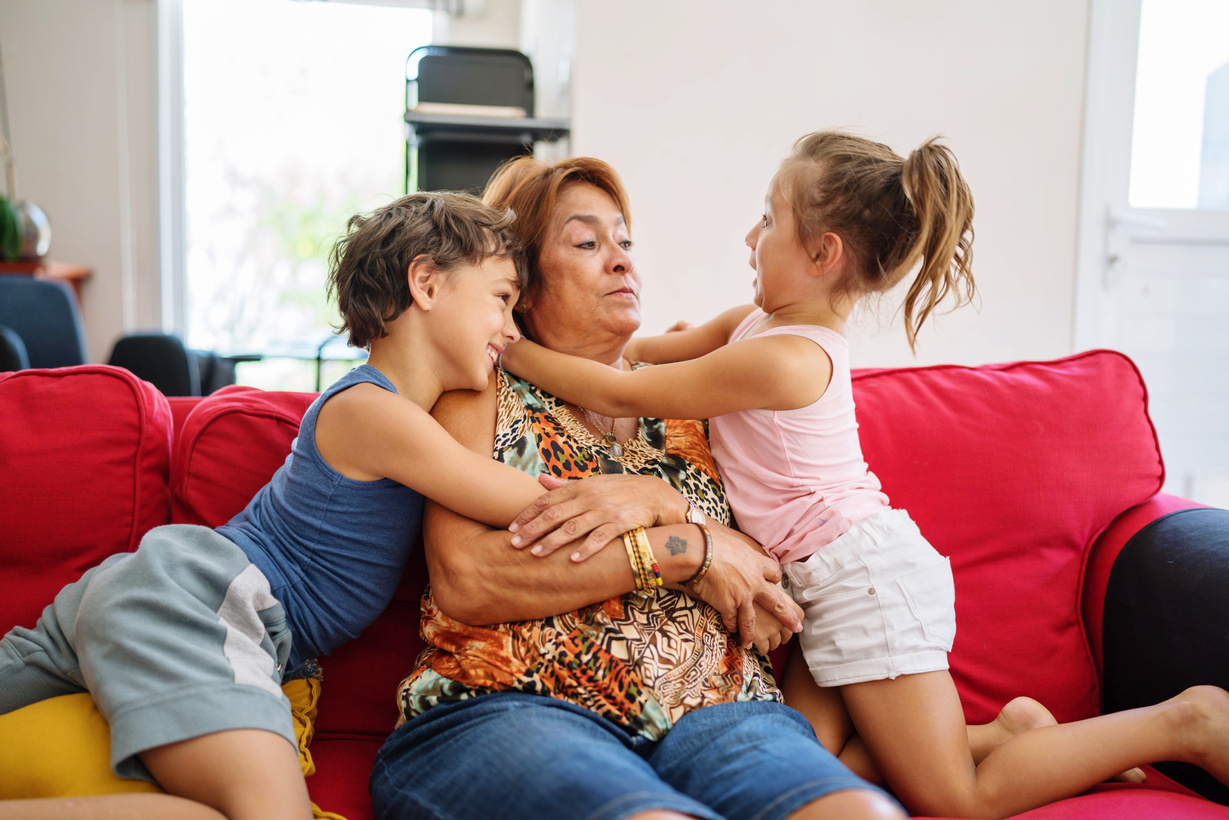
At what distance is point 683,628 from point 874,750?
0.32 metres

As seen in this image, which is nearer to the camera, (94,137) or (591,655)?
(591,655)

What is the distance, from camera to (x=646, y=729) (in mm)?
→ 1048

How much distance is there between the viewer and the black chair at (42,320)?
299cm

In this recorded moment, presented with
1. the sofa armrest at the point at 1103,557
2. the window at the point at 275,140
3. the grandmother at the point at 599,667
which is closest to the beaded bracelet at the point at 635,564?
the grandmother at the point at 599,667

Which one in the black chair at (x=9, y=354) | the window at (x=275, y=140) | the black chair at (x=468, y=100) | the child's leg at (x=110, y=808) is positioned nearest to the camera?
the child's leg at (x=110, y=808)

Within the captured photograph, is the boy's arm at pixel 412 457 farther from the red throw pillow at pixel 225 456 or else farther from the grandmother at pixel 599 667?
the red throw pillow at pixel 225 456

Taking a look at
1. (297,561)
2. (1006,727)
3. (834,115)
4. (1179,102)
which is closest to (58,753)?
(297,561)

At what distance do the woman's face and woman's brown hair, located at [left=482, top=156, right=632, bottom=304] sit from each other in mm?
14

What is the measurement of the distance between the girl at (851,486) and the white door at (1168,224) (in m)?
2.26

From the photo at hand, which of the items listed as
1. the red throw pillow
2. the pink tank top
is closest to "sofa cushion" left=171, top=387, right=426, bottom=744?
the red throw pillow

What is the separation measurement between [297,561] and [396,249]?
0.47 metres

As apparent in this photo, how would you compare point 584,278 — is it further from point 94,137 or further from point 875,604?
point 94,137

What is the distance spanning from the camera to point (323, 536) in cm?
112

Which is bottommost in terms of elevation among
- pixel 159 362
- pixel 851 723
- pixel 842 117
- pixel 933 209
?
pixel 851 723
